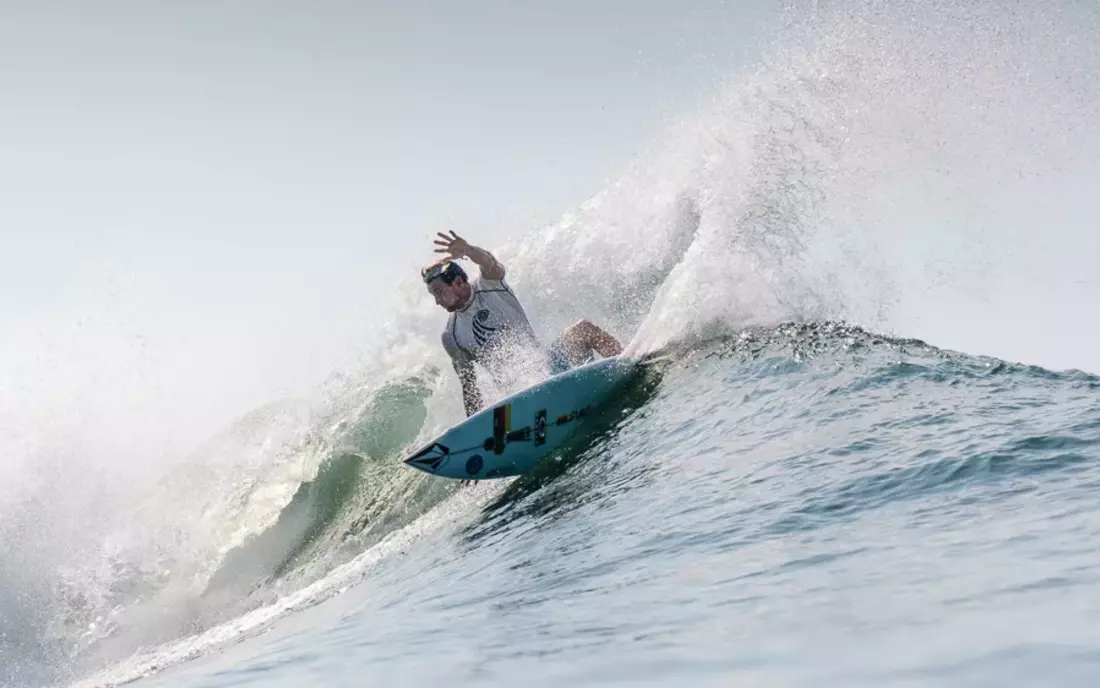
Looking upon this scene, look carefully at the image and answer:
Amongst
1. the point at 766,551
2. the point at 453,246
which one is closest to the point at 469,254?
the point at 453,246

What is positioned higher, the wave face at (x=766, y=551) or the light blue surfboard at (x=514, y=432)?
the light blue surfboard at (x=514, y=432)

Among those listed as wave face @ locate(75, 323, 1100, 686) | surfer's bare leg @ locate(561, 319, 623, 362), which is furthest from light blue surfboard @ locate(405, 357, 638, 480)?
surfer's bare leg @ locate(561, 319, 623, 362)

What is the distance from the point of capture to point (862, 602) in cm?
335

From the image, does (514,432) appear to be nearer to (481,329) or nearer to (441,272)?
(481,329)

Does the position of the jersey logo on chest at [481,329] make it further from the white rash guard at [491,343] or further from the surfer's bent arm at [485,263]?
the surfer's bent arm at [485,263]

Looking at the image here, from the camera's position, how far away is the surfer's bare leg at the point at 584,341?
9.46 metres

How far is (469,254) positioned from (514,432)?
79.4 inches

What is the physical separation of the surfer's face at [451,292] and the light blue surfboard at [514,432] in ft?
4.46

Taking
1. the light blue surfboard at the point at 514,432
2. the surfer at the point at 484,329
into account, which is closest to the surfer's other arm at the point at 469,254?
the surfer at the point at 484,329

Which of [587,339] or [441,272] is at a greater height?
[441,272]

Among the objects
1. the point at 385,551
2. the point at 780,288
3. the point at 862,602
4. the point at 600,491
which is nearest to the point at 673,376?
the point at 780,288

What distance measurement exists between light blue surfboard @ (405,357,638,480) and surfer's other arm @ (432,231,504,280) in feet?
4.74

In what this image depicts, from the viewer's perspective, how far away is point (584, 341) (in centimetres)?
954

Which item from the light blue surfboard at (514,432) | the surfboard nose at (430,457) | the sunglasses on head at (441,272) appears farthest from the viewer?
the sunglasses on head at (441,272)
